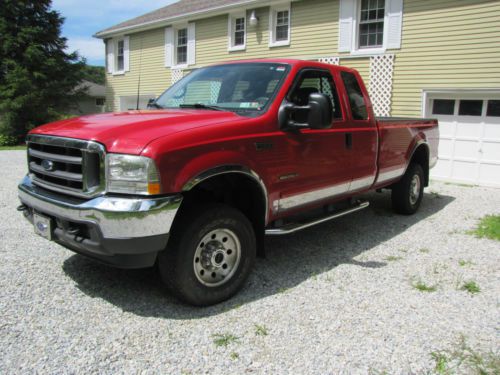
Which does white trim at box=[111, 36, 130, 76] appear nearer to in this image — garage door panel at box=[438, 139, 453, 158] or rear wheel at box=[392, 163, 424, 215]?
garage door panel at box=[438, 139, 453, 158]

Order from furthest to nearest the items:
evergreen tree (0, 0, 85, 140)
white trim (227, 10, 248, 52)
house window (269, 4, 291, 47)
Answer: evergreen tree (0, 0, 85, 140)
white trim (227, 10, 248, 52)
house window (269, 4, 291, 47)

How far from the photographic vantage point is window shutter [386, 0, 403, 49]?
36.4ft

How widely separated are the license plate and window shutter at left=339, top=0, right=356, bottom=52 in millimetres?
10640

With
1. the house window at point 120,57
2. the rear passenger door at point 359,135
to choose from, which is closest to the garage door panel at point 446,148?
the rear passenger door at point 359,135

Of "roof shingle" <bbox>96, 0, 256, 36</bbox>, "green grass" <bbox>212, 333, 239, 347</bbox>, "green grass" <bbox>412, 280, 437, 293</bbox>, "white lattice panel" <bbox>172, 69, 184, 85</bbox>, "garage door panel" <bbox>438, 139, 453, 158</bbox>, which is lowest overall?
"green grass" <bbox>212, 333, 239, 347</bbox>

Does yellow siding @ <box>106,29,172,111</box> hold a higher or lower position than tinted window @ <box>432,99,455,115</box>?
higher

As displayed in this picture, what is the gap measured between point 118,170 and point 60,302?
1.42 meters

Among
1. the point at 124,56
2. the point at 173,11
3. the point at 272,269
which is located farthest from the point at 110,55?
the point at 272,269

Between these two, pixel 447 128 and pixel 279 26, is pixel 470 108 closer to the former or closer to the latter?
pixel 447 128

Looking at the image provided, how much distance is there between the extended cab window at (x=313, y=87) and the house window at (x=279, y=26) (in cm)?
945

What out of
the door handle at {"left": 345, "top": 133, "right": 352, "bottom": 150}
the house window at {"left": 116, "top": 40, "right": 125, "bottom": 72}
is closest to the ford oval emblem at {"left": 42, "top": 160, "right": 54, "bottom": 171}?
the door handle at {"left": 345, "top": 133, "right": 352, "bottom": 150}

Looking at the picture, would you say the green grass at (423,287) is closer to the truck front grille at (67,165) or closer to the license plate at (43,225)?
the truck front grille at (67,165)

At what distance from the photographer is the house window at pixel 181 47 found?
57.1 feet

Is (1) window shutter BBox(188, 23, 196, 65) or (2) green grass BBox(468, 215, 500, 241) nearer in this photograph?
(2) green grass BBox(468, 215, 500, 241)
